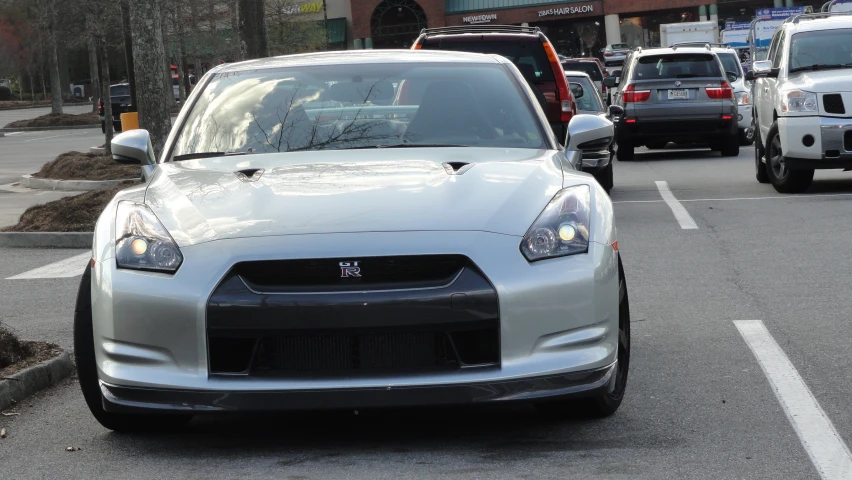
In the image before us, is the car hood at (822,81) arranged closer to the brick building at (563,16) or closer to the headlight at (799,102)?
the headlight at (799,102)

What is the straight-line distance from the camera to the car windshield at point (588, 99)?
58.5ft

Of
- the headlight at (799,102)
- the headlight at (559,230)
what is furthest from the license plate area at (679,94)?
the headlight at (559,230)

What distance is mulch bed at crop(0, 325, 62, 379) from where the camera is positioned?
6109 millimetres

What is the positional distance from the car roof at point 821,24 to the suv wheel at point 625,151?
553 cm

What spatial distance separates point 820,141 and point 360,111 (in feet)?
30.5

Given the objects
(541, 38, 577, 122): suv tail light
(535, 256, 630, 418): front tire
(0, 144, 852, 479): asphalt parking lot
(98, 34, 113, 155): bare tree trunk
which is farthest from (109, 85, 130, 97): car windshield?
(535, 256, 630, 418): front tire

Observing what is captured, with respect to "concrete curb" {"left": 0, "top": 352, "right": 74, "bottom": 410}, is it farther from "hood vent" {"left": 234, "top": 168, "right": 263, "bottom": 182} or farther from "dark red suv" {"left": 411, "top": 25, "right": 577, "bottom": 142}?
"dark red suv" {"left": 411, "top": 25, "right": 577, "bottom": 142}

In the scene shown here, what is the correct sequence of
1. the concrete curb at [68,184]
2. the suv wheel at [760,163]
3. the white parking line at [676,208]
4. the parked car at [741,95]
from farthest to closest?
1. the parked car at [741,95]
2. the concrete curb at [68,184]
3. the suv wheel at [760,163]
4. the white parking line at [676,208]

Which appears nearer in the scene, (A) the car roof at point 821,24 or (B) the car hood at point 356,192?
(B) the car hood at point 356,192

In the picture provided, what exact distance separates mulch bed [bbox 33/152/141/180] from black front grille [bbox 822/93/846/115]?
1059cm

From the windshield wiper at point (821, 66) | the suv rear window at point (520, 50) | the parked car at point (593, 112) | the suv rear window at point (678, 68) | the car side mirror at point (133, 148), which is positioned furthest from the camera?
the suv rear window at point (678, 68)

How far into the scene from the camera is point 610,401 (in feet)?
16.5

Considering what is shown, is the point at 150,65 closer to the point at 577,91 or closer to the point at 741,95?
the point at 577,91

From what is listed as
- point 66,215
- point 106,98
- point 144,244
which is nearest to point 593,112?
point 66,215
